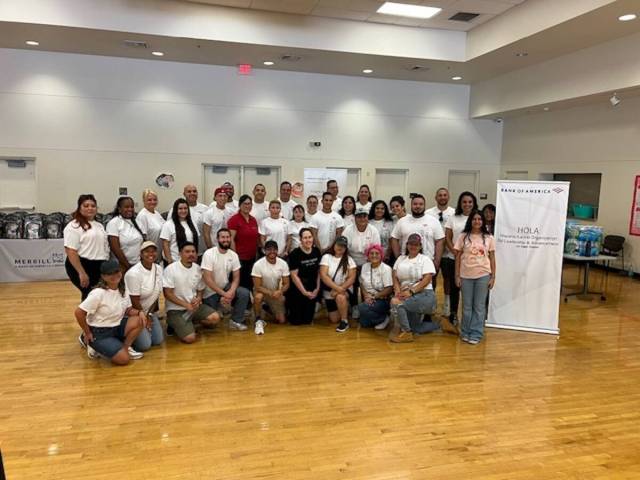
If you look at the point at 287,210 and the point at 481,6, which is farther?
the point at 481,6

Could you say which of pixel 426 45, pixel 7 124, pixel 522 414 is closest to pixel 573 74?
pixel 426 45

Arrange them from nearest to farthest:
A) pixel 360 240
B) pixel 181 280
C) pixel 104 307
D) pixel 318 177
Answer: pixel 104 307
pixel 181 280
pixel 360 240
pixel 318 177

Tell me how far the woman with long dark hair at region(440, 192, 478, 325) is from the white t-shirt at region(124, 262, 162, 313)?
329 cm

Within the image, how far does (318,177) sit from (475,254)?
6.29 m

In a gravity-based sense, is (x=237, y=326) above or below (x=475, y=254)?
below

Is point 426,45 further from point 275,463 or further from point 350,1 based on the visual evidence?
point 275,463

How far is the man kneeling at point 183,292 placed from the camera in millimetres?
4879

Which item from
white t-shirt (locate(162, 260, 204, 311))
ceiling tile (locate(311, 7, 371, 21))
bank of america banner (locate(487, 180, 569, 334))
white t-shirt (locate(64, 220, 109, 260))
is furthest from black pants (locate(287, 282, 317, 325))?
ceiling tile (locate(311, 7, 371, 21))

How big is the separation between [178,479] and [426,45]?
8.37 m

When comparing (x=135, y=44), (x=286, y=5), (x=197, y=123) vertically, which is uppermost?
(x=286, y=5)

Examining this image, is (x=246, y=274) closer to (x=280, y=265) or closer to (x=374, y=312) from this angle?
(x=280, y=265)

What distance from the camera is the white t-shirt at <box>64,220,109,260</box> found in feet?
14.8

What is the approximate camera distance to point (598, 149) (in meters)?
9.61

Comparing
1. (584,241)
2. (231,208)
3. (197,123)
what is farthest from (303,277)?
(197,123)
